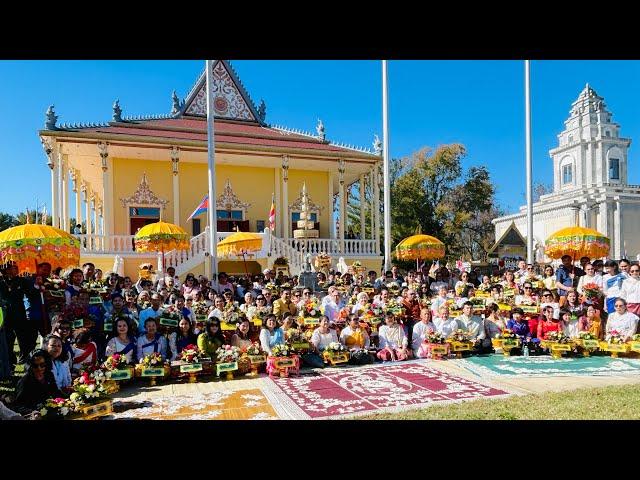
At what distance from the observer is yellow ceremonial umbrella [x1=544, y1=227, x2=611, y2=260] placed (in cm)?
1185

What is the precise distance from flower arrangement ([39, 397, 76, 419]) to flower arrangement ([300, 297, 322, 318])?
5021 mm

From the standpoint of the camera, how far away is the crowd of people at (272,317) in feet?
22.4

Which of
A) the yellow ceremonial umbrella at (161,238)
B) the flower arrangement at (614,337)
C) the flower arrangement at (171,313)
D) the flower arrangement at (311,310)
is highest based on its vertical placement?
the yellow ceremonial umbrella at (161,238)

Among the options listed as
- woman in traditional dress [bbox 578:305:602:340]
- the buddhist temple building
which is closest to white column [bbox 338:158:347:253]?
the buddhist temple building

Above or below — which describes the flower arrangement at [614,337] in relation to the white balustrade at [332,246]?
below

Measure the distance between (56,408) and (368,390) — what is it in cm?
369

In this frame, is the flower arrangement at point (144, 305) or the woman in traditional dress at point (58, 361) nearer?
the woman in traditional dress at point (58, 361)

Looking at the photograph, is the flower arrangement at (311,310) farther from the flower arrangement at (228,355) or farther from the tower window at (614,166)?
the tower window at (614,166)

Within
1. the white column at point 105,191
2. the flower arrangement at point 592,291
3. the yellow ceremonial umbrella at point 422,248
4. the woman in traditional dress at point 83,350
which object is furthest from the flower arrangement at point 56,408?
the white column at point 105,191

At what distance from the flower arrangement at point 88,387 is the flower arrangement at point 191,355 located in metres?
1.28

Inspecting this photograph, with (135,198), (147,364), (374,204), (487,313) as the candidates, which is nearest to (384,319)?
(487,313)

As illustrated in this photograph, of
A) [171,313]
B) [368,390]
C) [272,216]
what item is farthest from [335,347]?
[272,216]
